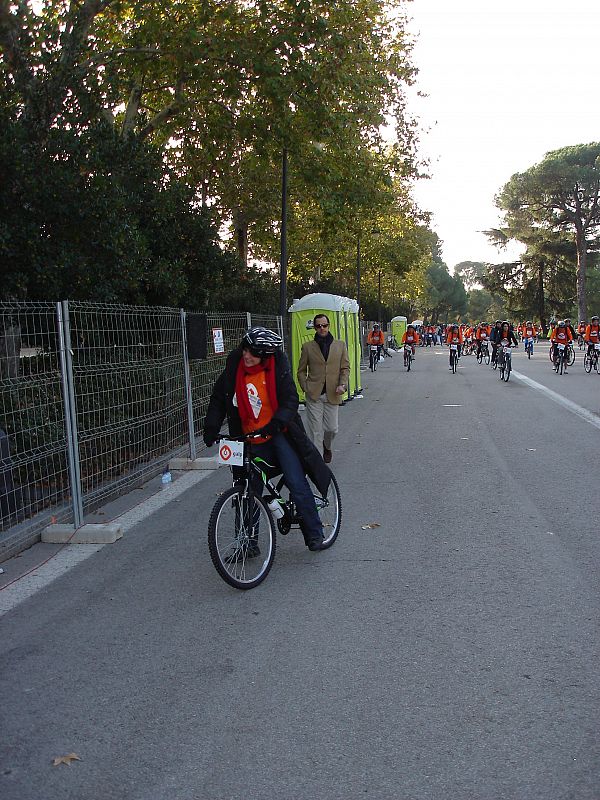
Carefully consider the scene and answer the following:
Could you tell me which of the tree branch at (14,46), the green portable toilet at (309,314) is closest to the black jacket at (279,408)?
the tree branch at (14,46)

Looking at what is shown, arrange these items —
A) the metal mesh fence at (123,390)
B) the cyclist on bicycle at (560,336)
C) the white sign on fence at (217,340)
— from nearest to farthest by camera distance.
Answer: the metal mesh fence at (123,390), the white sign on fence at (217,340), the cyclist on bicycle at (560,336)

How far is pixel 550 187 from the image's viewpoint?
74.4 meters

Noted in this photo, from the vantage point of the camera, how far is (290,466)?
6629mm

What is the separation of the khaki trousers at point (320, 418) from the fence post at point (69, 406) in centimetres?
339

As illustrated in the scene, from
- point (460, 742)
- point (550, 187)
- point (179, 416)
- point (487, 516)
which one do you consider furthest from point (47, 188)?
point (550, 187)

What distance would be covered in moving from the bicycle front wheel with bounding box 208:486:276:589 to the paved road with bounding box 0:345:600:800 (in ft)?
0.48

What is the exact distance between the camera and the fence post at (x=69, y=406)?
7789 millimetres

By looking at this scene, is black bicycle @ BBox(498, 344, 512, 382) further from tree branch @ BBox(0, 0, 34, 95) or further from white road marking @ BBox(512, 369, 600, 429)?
tree branch @ BBox(0, 0, 34, 95)

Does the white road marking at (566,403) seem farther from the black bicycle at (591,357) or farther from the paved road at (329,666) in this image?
the paved road at (329,666)

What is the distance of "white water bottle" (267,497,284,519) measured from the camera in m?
6.58

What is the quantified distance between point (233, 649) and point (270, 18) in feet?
55.1

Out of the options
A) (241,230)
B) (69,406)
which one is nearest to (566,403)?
(69,406)

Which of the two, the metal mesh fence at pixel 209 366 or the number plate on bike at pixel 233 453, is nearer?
the number plate on bike at pixel 233 453

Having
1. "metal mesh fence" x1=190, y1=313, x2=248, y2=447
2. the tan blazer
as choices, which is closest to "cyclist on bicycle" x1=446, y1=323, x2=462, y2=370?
"metal mesh fence" x1=190, y1=313, x2=248, y2=447
